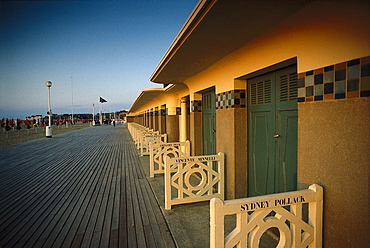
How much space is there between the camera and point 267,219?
1.77m

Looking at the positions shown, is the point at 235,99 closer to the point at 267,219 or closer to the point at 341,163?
the point at 341,163

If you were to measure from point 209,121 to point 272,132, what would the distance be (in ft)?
8.07

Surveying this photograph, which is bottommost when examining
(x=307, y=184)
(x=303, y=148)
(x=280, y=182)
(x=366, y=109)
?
(x=280, y=182)

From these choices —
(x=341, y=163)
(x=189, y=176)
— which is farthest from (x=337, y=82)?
(x=189, y=176)

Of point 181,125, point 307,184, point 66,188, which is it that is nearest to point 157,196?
point 66,188

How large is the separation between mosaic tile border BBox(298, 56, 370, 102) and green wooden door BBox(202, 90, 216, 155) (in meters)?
2.97

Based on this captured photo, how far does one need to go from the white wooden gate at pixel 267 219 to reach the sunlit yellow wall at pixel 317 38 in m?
1.23

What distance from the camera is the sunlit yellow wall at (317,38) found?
5.40 feet

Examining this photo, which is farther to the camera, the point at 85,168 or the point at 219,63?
the point at 85,168

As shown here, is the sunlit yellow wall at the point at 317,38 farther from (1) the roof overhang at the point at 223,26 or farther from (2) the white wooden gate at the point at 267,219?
(2) the white wooden gate at the point at 267,219

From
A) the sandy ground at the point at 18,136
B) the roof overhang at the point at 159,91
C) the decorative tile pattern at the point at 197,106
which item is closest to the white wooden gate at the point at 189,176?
the decorative tile pattern at the point at 197,106

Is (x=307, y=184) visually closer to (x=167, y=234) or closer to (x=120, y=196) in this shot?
(x=167, y=234)

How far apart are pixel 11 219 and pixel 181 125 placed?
Answer: 5756 mm

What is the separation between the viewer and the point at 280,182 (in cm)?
292
